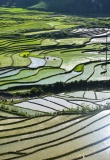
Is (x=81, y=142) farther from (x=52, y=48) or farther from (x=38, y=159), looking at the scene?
(x=52, y=48)

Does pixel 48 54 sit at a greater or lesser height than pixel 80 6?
lesser

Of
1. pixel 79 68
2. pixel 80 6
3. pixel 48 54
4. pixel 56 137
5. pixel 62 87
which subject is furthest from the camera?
pixel 80 6

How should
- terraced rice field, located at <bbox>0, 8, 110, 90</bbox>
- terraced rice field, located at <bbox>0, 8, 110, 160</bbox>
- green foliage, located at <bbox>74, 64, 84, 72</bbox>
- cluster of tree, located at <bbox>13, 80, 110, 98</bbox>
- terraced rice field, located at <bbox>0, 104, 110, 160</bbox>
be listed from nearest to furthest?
terraced rice field, located at <bbox>0, 104, 110, 160</bbox> → terraced rice field, located at <bbox>0, 8, 110, 160</bbox> → cluster of tree, located at <bbox>13, 80, 110, 98</bbox> → terraced rice field, located at <bbox>0, 8, 110, 90</bbox> → green foliage, located at <bbox>74, 64, 84, 72</bbox>

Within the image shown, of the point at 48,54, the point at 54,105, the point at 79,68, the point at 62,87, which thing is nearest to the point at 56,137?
the point at 54,105

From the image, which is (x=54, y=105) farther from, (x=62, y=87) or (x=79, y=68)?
(x=79, y=68)

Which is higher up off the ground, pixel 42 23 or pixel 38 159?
pixel 42 23

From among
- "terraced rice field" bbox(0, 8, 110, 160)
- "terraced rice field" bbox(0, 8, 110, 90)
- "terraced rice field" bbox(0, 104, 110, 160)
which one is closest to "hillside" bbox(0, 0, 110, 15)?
"terraced rice field" bbox(0, 8, 110, 90)

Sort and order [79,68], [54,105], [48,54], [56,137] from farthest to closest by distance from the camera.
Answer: [48,54] < [79,68] < [54,105] < [56,137]

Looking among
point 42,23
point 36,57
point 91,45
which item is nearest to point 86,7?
point 42,23

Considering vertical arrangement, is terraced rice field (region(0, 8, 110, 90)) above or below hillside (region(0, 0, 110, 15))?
below

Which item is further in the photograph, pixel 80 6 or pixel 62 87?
pixel 80 6

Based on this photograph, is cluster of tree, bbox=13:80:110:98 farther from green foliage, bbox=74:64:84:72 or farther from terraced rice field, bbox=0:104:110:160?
terraced rice field, bbox=0:104:110:160
